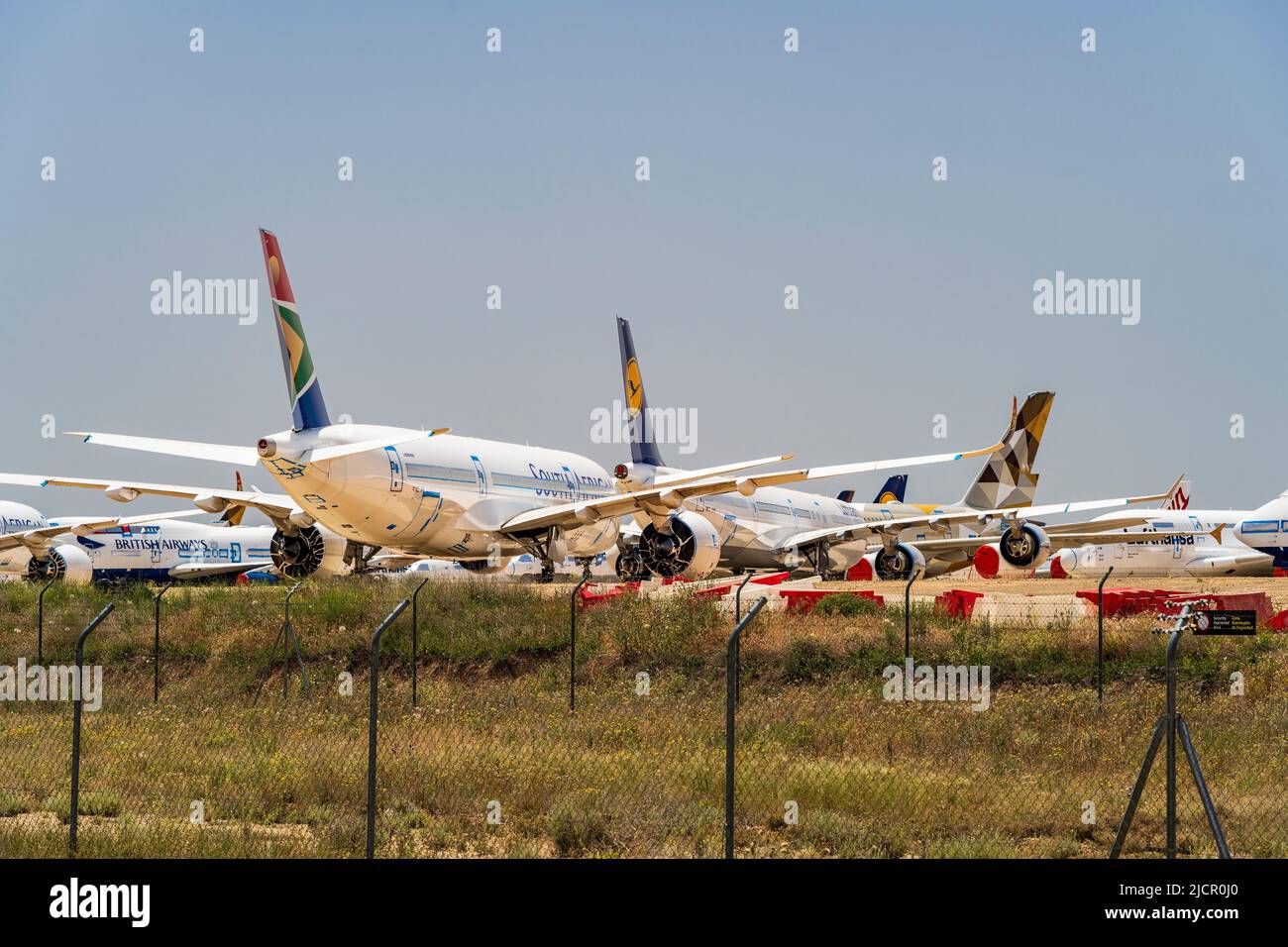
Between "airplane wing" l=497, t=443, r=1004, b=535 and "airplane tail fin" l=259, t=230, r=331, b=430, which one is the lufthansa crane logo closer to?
"airplane wing" l=497, t=443, r=1004, b=535

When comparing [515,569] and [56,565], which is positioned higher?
[56,565]

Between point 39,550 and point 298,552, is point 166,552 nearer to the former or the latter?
point 39,550

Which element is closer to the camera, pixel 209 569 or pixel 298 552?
pixel 298 552

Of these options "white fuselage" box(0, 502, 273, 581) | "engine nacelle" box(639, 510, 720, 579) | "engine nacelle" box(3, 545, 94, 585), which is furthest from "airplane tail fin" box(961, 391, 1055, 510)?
"engine nacelle" box(3, 545, 94, 585)

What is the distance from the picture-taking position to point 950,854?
37.5ft

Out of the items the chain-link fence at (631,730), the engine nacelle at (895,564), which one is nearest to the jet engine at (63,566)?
the chain-link fence at (631,730)

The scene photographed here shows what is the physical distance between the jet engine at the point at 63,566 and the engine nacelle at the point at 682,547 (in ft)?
88.4

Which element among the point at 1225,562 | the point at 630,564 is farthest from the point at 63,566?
the point at 1225,562

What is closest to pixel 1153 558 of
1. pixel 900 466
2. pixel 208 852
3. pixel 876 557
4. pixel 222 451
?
pixel 876 557

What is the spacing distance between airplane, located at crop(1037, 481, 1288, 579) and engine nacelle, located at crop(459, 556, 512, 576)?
1124 inches

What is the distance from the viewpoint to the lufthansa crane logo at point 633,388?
44263 millimetres

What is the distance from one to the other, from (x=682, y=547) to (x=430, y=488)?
6.12m

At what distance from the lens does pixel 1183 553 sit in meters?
63.9
